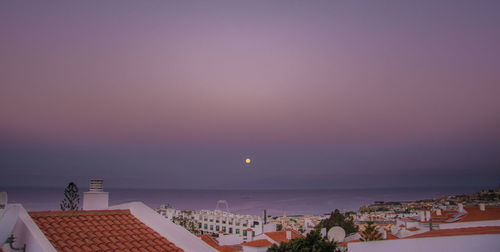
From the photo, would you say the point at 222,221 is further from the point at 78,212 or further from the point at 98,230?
the point at 98,230

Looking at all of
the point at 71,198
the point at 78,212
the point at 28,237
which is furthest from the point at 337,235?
the point at 28,237

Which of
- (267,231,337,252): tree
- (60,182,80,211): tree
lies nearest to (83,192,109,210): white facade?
(60,182,80,211): tree

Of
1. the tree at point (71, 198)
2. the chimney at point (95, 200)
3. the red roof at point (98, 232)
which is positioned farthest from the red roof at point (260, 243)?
the red roof at point (98, 232)

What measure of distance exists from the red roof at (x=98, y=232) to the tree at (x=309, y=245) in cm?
426

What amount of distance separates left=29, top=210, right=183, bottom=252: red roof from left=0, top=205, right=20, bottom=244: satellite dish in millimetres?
966

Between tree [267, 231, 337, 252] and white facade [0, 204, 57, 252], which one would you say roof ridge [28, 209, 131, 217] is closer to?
white facade [0, 204, 57, 252]

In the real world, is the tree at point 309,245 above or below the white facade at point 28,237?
below

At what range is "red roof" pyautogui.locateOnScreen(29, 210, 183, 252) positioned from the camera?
7.04 meters

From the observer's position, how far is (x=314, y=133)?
5019 cm

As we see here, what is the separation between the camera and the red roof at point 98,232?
7.04 meters

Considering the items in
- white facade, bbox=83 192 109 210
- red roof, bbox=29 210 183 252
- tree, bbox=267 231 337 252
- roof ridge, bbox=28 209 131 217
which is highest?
white facade, bbox=83 192 109 210

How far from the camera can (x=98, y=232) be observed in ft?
25.3

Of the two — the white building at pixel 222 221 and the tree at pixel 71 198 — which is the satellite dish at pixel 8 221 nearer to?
the tree at pixel 71 198

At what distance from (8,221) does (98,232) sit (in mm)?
2490
